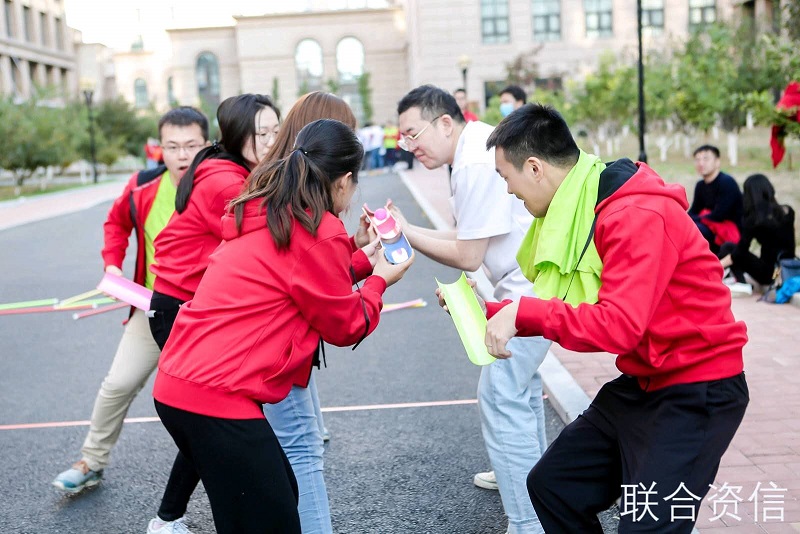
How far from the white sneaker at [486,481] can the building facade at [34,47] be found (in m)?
55.9

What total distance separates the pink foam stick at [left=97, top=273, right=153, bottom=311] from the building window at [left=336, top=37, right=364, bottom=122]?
72.6m

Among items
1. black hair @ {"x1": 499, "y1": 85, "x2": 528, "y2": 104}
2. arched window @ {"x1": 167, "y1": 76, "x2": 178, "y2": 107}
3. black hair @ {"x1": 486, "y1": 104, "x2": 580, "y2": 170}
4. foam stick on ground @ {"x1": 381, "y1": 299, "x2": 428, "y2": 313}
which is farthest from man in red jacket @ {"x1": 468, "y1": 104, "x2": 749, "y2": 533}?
arched window @ {"x1": 167, "y1": 76, "x2": 178, "y2": 107}

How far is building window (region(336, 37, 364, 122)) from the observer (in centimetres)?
7700

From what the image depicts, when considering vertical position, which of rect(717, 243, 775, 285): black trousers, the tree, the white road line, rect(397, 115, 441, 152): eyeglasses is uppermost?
the tree

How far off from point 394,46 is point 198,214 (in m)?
75.0

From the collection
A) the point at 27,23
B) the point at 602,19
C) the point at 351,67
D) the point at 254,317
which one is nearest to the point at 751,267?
the point at 254,317

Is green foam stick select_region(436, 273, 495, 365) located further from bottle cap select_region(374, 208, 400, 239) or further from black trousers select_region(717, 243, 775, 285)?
black trousers select_region(717, 243, 775, 285)

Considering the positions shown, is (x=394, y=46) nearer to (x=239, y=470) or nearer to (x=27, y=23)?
(x=27, y=23)

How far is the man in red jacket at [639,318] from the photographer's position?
8.82ft

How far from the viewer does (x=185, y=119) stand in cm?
493

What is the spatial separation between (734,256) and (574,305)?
7.30m

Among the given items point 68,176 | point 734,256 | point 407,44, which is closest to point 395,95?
A: point 407,44

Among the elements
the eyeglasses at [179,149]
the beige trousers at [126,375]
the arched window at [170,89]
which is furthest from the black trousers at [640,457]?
the arched window at [170,89]

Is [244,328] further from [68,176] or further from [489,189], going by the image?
[68,176]
